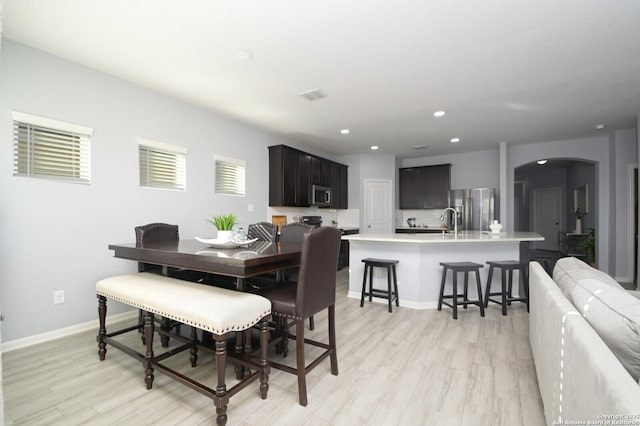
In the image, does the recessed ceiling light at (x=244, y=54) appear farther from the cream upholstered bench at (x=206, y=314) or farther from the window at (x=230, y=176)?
the cream upholstered bench at (x=206, y=314)

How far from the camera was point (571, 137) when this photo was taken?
5.55 m

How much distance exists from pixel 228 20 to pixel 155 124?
6.13 ft

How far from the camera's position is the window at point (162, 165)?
3.53m

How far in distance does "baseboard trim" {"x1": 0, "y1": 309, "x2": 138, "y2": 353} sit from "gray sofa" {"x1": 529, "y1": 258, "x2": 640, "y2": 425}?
3742 millimetres

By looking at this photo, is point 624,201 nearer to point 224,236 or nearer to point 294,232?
point 294,232

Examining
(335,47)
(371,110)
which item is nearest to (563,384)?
(335,47)

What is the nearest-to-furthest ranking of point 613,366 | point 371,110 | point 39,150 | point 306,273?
point 613,366 < point 306,273 < point 39,150 < point 371,110

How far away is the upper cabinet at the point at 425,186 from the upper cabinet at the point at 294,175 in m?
2.12

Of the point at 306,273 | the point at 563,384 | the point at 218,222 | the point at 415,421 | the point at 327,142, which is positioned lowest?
the point at 415,421

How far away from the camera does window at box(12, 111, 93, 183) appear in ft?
8.59

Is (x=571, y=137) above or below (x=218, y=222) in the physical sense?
above

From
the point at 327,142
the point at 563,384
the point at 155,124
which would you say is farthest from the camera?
the point at 327,142

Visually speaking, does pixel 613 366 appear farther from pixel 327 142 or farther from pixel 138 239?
pixel 327 142

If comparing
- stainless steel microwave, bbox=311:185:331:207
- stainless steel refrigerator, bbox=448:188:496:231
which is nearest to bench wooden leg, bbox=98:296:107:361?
stainless steel microwave, bbox=311:185:331:207
